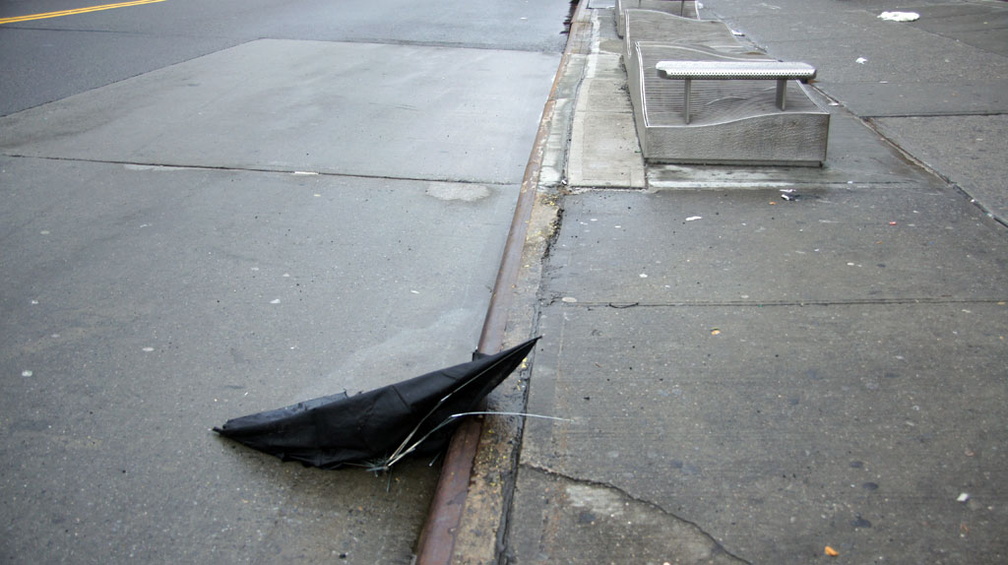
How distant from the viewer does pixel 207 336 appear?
472 cm

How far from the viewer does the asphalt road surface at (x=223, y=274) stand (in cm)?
345

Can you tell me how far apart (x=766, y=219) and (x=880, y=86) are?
496 cm

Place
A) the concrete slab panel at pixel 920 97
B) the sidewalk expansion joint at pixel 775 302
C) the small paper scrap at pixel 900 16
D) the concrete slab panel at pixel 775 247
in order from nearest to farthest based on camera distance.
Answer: the sidewalk expansion joint at pixel 775 302, the concrete slab panel at pixel 775 247, the concrete slab panel at pixel 920 97, the small paper scrap at pixel 900 16

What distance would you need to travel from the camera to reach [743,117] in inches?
281

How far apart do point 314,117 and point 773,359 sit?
20.9 ft

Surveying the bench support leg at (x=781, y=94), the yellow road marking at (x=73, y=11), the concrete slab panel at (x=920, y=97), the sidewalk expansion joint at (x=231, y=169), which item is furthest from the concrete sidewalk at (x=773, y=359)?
the yellow road marking at (x=73, y=11)

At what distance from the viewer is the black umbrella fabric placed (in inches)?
141

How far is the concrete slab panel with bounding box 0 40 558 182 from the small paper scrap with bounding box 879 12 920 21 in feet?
22.0

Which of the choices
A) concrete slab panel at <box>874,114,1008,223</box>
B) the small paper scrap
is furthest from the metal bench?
the small paper scrap

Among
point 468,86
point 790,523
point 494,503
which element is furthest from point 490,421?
point 468,86

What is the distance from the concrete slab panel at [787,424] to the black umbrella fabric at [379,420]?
36 cm

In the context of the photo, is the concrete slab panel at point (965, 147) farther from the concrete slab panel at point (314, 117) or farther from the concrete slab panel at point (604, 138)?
the concrete slab panel at point (314, 117)

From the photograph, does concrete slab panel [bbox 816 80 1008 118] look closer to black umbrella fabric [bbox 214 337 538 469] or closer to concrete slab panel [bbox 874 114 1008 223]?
concrete slab panel [bbox 874 114 1008 223]

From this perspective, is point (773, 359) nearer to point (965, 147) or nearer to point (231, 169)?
point (965, 147)
